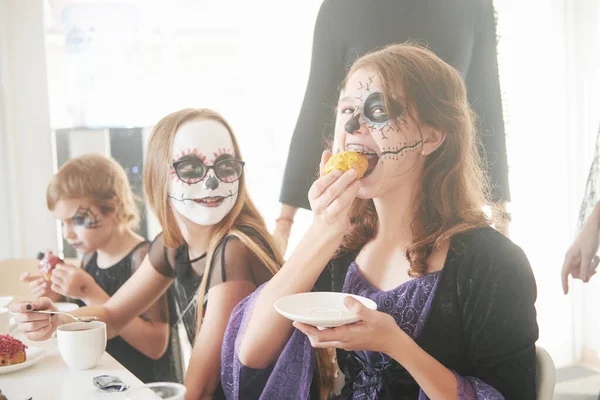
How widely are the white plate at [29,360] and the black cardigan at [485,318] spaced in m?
0.82

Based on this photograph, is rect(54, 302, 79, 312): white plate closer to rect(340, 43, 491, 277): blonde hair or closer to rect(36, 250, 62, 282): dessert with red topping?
rect(36, 250, 62, 282): dessert with red topping

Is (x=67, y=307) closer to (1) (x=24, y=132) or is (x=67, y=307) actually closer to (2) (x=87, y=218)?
(2) (x=87, y=218)

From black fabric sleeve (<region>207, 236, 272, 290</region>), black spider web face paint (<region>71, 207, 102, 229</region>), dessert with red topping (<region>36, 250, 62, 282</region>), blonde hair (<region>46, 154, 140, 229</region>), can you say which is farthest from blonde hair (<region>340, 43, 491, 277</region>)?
dessert with red topping (<region>36, 250, 62, 282</region>)

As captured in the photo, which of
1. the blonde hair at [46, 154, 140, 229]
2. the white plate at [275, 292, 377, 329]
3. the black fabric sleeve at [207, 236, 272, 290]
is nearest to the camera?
the white plate at [275, 292, 377, 329]

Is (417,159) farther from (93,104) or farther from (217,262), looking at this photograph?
(93,104)

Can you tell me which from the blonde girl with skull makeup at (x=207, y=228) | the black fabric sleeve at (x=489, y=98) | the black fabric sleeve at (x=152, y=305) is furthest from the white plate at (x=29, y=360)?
the black fabric sleeve at (x=489, y=98)

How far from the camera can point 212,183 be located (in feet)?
5.36

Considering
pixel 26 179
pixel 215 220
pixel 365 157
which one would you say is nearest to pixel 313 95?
pixel 365 157

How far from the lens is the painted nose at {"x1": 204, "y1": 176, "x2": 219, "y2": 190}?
64.2 inches

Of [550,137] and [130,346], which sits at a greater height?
[550,137]

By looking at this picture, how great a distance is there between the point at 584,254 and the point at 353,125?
554mm

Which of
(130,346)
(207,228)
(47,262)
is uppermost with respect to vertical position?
(207,228)

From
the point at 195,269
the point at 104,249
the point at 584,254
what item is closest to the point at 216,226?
the point at 195,269

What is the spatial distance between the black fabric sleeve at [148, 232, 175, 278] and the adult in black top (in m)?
0.61
